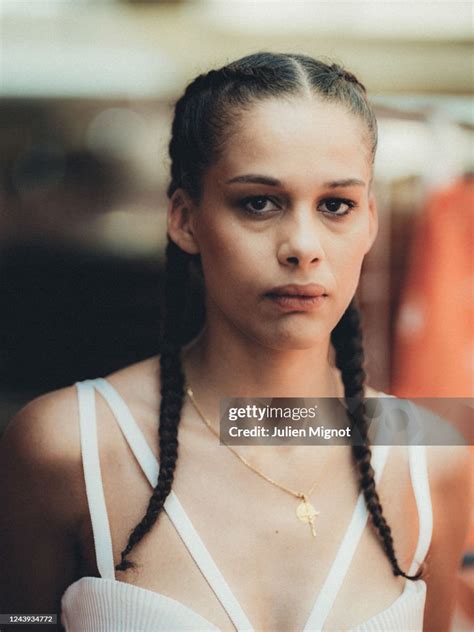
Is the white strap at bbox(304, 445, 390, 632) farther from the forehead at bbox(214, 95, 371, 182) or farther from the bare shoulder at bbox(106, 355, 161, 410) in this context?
the forehead at bbox(214, 95, 371, 182)

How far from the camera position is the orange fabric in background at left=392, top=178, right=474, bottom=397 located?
1800mm

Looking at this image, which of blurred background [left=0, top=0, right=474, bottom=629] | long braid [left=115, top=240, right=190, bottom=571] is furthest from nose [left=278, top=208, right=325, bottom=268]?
blurred background [left=0, top=0, right=474, bottom=629]

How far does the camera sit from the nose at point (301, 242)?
0.90 meters

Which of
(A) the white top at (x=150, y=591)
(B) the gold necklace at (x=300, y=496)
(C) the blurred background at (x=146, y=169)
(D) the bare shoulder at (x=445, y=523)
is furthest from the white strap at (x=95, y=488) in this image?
(C) the blurred background at (x=146, y=169)

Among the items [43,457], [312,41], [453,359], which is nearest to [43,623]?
[43,457]

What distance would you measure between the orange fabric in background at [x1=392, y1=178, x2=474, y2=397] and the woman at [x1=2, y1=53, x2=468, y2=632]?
66cm

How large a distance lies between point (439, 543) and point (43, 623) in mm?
614

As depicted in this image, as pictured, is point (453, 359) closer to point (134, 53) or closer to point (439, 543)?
point (439, 543)

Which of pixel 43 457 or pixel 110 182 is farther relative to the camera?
pixel 110 182

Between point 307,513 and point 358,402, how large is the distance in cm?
19

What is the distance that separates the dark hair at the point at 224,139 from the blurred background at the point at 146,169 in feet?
2.46

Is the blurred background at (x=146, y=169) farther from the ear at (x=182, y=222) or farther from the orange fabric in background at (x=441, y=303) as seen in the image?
the ear at (x=182, y=222)

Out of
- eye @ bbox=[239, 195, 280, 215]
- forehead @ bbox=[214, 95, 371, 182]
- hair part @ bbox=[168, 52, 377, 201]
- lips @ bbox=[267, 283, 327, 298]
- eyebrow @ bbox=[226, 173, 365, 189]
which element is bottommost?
lips @ bbox=[267, 283, 327, 298]

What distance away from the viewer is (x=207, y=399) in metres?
1.10
